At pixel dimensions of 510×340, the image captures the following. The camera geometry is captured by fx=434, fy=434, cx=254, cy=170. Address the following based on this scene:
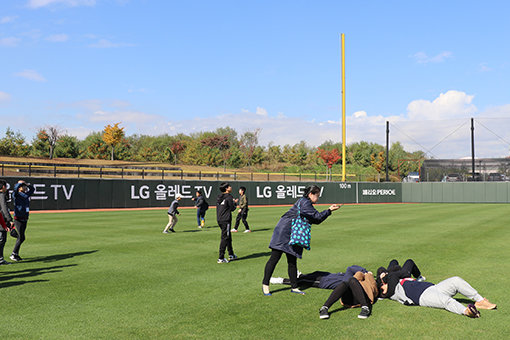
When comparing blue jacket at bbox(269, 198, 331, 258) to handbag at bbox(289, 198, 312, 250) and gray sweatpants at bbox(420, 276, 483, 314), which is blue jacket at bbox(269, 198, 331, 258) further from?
gray sweatpants at bbox(420, 276, 483, 314)

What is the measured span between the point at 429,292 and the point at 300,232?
2221mm

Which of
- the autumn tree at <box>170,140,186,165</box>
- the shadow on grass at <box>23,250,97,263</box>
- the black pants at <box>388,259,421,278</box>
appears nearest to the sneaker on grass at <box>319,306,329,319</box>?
the black pants at <box>388,259,421,278</box>

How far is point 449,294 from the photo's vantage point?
6.65 m

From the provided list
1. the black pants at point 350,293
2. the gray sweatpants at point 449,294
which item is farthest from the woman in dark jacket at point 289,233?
the gray sweatpants at point 449,294

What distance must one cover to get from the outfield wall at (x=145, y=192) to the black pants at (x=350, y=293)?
27.8 meters

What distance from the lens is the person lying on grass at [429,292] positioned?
646cm

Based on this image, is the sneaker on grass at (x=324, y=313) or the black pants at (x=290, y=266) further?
the black pants at (x=290, y=266)

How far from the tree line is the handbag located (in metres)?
62.4

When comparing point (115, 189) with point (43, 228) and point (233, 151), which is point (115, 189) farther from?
point (233, 151)

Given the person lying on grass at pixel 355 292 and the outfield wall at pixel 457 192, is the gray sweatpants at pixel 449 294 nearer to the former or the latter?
the person lying on grass at pixel 355 292

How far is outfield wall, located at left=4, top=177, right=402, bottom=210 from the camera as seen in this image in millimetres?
30312

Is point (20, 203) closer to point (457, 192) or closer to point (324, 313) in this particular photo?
point (324, 313)

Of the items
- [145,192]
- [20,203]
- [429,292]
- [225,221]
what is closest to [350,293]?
[429,292]

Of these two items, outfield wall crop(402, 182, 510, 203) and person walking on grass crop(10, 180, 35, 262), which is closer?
person walking on grass crop(10, 180, 35, 262)
